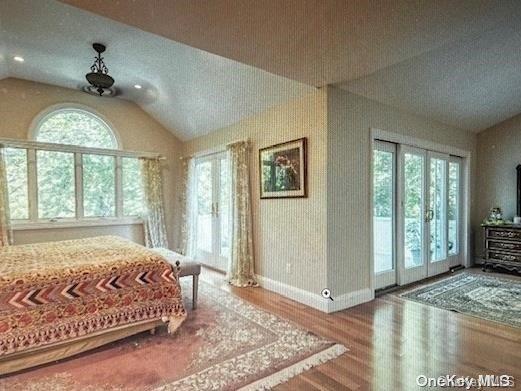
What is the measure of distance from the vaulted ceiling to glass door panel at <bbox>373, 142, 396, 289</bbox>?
686 mm

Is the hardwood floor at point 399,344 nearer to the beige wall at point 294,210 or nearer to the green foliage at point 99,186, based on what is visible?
the beige wall at point 294,210

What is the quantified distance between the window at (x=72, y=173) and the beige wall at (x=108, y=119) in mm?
172

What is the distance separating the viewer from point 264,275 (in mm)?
4023

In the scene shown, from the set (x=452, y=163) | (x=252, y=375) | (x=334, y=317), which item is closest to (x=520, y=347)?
(x=334, y=317)

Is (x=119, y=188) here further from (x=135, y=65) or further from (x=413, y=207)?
(x=413, y=207)

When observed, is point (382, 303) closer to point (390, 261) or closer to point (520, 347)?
point (390, 261)

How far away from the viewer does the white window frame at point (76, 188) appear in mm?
4559

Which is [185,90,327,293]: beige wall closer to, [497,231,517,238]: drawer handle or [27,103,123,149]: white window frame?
[27,103,123,149]: white window frame

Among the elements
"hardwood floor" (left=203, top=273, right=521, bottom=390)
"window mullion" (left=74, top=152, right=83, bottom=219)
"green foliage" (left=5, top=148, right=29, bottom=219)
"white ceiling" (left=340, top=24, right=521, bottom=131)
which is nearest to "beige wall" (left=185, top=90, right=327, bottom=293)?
"hardwood floor" (left=203, top=273, right=521, bottom=390)

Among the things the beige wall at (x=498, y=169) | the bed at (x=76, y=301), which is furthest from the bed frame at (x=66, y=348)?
the beige wall at (x=498, y=169)

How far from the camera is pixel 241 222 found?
13.8 feet

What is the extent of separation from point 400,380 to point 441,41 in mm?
2398

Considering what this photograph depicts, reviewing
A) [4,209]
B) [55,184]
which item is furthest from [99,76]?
[4,209]

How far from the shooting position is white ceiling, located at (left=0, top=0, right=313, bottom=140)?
9.87ft
